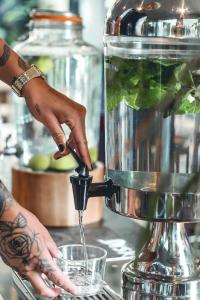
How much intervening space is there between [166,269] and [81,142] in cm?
25

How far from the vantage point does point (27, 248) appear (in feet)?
3.32

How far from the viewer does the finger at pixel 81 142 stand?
117cm

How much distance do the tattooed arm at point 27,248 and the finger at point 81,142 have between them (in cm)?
17

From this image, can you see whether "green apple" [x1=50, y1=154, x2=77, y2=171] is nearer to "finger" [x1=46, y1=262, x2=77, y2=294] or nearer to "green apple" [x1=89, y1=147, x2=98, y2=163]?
"green apple" [x1=89, y1=147, x2=98, y2=163]

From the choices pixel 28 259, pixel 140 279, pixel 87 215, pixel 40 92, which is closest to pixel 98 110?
pixel 87 215

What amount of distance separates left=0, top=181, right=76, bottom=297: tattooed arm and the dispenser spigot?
11 cm

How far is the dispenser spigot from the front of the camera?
113 centimetres

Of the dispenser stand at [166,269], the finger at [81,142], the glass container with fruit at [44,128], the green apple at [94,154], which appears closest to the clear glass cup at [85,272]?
the dispenser stand at [166,269]

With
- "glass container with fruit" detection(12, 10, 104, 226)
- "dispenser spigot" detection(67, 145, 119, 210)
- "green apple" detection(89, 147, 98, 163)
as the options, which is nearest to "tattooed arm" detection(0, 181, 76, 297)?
"dispenser spigot" detection(67, 145, 119, 210)

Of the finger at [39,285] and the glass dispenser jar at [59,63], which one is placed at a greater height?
the glass dispenser jar at [59,63]

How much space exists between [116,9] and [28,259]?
1.36 feet

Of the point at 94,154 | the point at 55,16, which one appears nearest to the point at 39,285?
the point at 94,154

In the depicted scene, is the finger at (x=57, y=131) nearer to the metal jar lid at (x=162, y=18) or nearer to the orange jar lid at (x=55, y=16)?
the metal jar lid at (x=162, y=18)

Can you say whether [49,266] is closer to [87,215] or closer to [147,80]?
[147,80]
